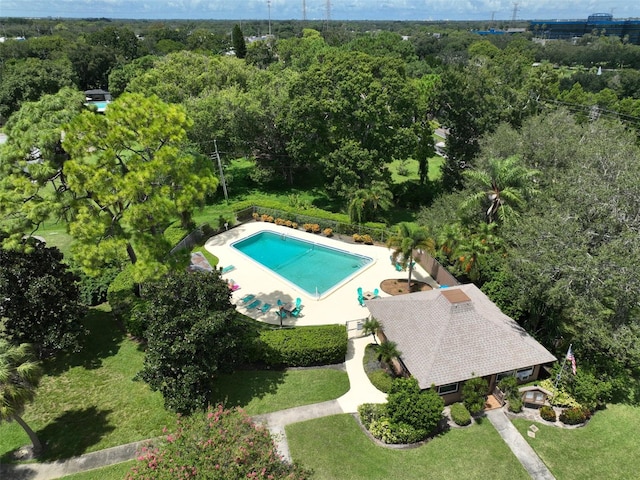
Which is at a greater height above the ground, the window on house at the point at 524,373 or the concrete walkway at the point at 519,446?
the window on house at the point at 524,373

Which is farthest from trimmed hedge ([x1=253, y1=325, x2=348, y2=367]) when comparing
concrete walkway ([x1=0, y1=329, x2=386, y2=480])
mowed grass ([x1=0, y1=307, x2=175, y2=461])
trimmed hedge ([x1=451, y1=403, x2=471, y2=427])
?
trimmed hedge ([x1=451, y1=403, x2=471, y2=427])

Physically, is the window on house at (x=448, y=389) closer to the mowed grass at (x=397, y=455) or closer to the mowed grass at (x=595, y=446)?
the mowed grass at (x=397, y=455)

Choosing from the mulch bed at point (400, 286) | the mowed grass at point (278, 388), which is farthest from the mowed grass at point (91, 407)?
the mulch bed at point (400, 286)

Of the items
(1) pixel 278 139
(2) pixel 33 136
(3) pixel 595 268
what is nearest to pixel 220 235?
(1) pixel 278 139

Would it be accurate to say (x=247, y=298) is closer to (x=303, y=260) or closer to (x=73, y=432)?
(x=303, y=260)

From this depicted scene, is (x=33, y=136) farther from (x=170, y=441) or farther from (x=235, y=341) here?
(x=170, y=441)

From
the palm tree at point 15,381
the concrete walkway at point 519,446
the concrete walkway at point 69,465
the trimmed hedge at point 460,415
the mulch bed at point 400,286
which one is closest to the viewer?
the palm tree at point 15,381
